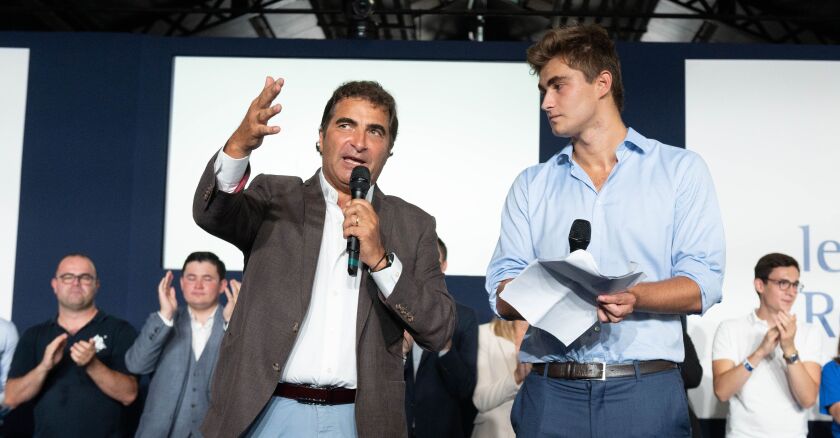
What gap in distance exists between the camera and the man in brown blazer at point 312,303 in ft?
6.86

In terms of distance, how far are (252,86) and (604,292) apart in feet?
14.6

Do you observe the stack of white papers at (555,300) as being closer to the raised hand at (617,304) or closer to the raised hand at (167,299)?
the raised hand at (617,304)

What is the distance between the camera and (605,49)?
2.37 m

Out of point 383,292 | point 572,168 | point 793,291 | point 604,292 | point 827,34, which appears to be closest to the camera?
point 604,292

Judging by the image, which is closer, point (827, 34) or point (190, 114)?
point (190, 114)

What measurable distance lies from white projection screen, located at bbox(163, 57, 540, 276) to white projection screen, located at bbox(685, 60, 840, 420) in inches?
48.6

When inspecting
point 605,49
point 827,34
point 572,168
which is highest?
point 827,34

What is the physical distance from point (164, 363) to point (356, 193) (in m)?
2.88

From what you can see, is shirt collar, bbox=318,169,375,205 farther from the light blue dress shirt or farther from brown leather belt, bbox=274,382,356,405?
brown leather belt, bbox=274,382,356,405

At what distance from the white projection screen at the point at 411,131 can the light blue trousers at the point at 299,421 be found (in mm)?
3671

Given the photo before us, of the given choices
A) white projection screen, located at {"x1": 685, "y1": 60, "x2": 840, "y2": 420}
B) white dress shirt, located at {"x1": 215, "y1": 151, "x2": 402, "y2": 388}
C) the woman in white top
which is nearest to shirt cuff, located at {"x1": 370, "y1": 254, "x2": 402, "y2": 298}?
white dress shirt, located at {"x1": 215, "y1": 151, "x2": 402, "y2": 388}

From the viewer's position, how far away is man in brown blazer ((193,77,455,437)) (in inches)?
82.3

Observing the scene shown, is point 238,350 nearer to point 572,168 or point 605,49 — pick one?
point 572,168

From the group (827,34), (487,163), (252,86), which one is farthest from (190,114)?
(827,34)
